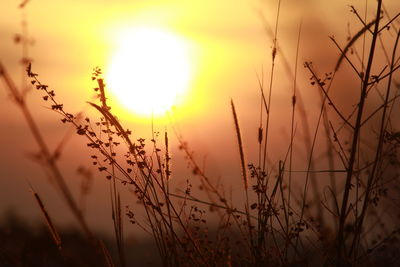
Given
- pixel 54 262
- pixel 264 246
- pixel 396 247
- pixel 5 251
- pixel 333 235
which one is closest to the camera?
pixel 5 251

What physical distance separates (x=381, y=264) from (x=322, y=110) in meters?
1.38

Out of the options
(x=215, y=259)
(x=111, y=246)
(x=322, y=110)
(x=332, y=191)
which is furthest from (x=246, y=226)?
(x=111, y=246)

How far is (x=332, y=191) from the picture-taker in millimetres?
2906

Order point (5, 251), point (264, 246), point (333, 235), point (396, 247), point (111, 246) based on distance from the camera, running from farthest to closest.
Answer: point (111, 246)
point (396, 247)
point (333, 235)
point (264, 246)
point (5, 251)

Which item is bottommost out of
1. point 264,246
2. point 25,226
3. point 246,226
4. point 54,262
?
point 264,246

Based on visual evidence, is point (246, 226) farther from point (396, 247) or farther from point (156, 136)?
point (396, 247)

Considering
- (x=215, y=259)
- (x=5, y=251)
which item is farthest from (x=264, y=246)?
(x=5, y=251)

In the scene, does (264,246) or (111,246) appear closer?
(264,246)

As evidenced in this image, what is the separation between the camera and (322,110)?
3.10 meters

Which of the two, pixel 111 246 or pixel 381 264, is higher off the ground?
pixel 111 246

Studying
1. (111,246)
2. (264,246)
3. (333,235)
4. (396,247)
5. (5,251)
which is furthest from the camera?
(111,246)

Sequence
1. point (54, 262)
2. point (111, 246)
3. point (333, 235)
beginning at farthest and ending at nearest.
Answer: point (111, 246) < point (54, 262) < point (333, 235)

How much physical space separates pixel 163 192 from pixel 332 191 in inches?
32.2

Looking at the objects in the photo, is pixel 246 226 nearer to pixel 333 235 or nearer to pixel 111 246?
pixel 333 235
